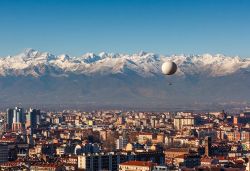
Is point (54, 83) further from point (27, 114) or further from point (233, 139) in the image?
point (233, 139)

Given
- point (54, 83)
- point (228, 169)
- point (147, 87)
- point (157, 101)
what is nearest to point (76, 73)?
point (54, 83)

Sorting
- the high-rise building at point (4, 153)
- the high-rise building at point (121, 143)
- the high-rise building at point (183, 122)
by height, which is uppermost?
the high-rise building at point (183, 122)

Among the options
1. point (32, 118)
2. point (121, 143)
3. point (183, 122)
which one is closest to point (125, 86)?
point (32, 118)

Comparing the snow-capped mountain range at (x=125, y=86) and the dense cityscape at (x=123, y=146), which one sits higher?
the snow-capped mountain range at (x=125, y=86)

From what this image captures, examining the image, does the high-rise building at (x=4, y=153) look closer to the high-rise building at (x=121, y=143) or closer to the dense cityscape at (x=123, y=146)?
the dense cityscape at (x=123, y=146)

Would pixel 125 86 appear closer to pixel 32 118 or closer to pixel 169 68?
pixel 32 118

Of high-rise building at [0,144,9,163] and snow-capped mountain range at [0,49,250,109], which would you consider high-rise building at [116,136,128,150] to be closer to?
high-rise building at [0,144,9,163]

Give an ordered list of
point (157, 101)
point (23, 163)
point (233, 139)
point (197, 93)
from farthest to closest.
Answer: point (197, 93), point (157, 101), point (233, 139), point (23, 163)

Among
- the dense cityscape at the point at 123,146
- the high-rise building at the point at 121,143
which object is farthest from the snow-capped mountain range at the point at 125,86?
the high-rise building at the point at 121,143
